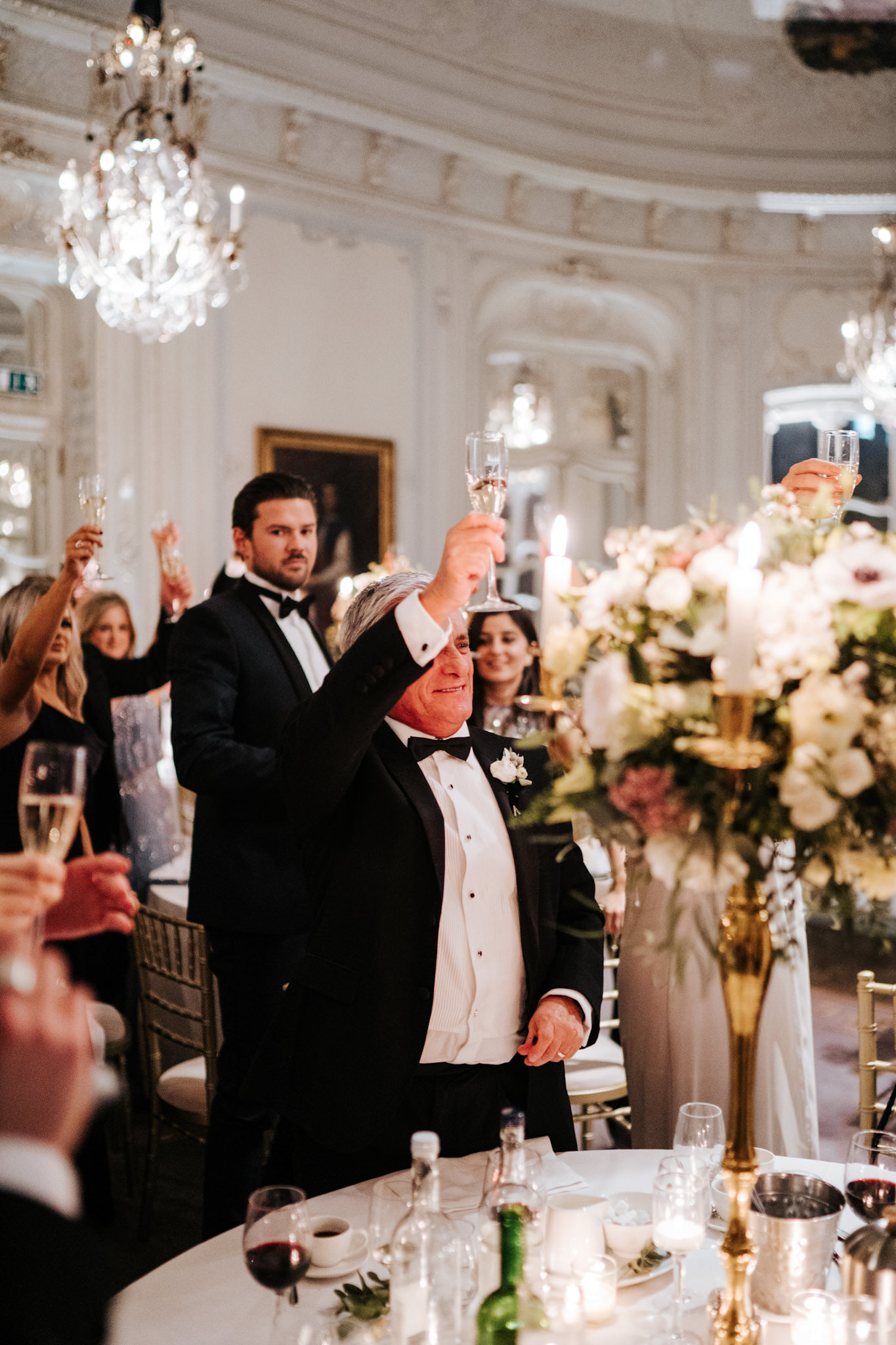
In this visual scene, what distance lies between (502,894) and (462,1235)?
0.65m

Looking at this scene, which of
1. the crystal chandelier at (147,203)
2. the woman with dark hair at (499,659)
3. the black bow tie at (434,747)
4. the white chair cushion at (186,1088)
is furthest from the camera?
the crystal chandelier at (147,203)

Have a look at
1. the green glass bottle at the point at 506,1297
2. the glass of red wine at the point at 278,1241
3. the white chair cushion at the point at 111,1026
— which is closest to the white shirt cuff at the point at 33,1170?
the glass of red wine at the point at 278,1241

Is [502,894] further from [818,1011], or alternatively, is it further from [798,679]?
[818,1011]

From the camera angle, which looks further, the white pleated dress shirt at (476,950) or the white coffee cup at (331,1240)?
the white pleated dress shirt at (476,950)

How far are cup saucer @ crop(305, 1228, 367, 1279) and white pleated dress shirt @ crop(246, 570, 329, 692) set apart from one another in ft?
6.79

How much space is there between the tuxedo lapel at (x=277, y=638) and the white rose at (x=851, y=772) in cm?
229

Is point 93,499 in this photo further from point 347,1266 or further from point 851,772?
point 851,772

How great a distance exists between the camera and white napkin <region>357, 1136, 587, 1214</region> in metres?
1.78

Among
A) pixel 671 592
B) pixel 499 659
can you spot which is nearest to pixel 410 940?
pixel 671 592

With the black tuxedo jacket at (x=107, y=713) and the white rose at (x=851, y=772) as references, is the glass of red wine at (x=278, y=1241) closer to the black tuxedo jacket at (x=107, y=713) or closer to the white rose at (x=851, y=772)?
the white rose at (x=851, y=772)

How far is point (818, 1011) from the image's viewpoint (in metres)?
6.30

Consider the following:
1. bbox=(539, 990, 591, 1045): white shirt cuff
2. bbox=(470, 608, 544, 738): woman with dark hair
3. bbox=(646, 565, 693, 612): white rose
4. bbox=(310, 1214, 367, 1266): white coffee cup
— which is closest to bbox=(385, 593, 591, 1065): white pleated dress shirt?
bbox=(539, 990, 591, 1045): white shirt cuff

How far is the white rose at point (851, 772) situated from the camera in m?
1.32

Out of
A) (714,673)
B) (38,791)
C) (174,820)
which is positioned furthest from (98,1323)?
(174,820)
